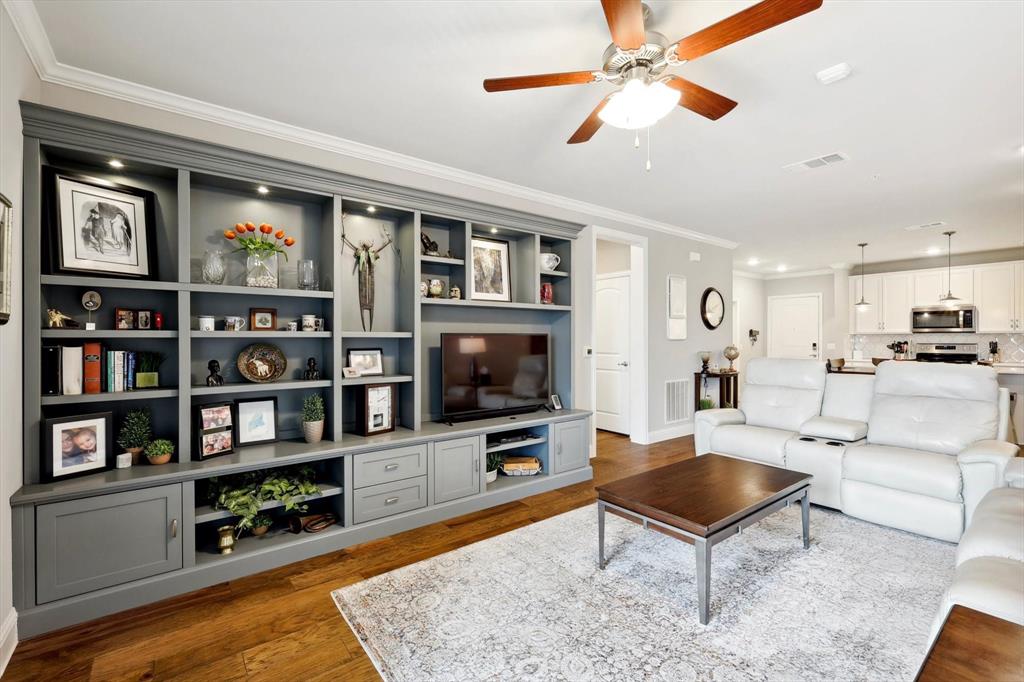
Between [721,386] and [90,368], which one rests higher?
A: [90,368]

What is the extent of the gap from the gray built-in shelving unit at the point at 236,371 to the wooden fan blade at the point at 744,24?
2127 millimetres

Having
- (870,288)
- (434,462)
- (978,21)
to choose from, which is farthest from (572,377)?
(870,288)

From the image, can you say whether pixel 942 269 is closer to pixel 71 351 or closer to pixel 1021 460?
pixel 1021 460

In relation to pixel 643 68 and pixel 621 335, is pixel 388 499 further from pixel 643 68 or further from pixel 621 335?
pixel 621 335

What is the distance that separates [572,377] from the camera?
4.42 metres

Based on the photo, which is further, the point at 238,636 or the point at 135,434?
the point at 135,434

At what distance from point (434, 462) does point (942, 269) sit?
874 centimetres

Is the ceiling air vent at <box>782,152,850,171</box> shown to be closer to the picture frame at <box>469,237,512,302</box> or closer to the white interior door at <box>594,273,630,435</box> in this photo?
the white interior door at <box>594,273,630,435</box>

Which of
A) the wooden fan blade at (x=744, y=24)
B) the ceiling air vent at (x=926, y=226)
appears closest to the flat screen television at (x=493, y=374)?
the wooden fan blade at (x=744, y=24)

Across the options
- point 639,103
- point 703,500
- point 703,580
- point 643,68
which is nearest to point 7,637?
point 703,580

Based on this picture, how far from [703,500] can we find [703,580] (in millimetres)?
444

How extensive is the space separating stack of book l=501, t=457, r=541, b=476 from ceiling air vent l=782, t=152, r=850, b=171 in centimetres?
322

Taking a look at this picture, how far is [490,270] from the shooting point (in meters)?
4.09

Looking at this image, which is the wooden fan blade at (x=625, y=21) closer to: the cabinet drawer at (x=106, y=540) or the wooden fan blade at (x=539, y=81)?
the wooden fan blade at (x=539, y=81)
